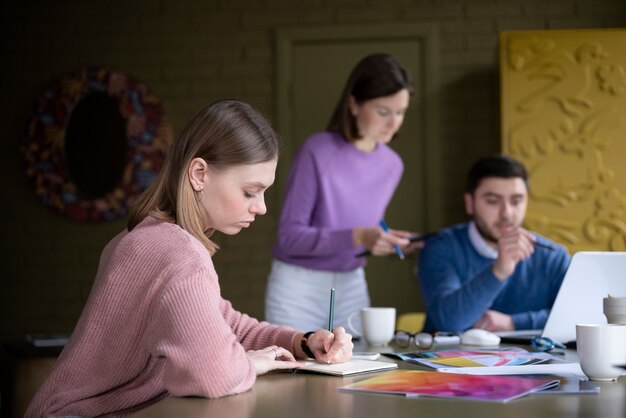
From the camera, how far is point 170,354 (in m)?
1.22

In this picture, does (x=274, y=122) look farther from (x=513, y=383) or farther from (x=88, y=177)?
(x=513, y=383)

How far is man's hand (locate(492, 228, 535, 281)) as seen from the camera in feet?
7.75

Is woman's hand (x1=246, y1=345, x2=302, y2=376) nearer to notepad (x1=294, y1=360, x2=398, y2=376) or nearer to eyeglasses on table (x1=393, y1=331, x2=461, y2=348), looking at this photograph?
notepad (x1=294, y1=360, x2=398, y2=376)

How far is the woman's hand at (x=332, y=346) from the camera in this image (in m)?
1.53

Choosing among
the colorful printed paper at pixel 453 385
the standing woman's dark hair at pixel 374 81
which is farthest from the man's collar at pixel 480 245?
the colorful printed paper at pixel 453 385

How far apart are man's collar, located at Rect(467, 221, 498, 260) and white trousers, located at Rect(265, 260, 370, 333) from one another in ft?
1.46

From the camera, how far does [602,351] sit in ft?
4.42

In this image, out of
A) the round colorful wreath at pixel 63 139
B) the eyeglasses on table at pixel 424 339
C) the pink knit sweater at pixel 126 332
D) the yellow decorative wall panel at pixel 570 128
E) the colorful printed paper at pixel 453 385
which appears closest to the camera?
the colorful printed paper at pixel 453 385

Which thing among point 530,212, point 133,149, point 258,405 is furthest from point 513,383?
point 133,149

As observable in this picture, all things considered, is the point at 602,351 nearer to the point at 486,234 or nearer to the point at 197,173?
the point at 197,173

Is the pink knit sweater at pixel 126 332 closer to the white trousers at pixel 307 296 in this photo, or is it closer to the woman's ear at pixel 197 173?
the woman's ear at pixel 197 173

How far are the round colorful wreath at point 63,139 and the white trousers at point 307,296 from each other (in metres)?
2.03

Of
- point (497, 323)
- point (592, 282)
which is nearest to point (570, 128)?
point (497, 323)

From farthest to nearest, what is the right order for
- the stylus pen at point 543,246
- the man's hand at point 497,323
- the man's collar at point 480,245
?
the man's collar at point 480,245 → the stylus pen at point 543,246 → the man's hand at point 497,323
